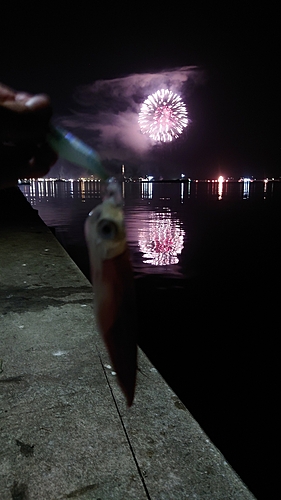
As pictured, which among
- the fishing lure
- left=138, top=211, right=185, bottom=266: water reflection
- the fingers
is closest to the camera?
the fingers

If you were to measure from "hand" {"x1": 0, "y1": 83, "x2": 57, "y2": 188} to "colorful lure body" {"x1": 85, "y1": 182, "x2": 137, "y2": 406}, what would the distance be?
1.08 ft

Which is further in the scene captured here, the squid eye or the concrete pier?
the concrete pier

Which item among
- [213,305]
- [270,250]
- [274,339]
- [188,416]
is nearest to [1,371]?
[188,416]

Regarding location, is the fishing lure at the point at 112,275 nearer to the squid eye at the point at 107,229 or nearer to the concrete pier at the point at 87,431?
the squid eye at the point at 107,229

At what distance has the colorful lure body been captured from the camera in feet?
4.84

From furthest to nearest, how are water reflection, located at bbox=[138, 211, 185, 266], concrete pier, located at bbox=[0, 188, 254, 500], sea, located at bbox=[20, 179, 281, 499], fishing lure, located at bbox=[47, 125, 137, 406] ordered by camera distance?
water reflection, located at bbox=[138, 211, 185, 266], sea, located at bbox=[20, 179, 281, 499], concrete pier, located at bbox=[0, 188, 254, 500], fishing lure, located at bbox=[47, 125, 137, 406]

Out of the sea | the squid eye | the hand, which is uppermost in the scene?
the hand

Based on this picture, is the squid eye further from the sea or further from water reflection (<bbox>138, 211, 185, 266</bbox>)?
water reflection (<bbox>138, 211, 185, 266</bbox>)

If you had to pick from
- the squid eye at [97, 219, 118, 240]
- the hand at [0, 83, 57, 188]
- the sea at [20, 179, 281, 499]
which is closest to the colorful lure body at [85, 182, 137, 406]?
the squid eye at [97, 219, 118, 240]

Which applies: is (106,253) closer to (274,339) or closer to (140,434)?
(140,434)

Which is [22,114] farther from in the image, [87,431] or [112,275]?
[87,431]

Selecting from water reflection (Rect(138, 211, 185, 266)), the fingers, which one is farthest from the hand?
water reflection (Rect(138, 211, 185, 266))

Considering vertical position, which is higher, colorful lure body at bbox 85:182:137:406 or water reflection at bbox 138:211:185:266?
colorful lure body at bbox 85:182:137:406

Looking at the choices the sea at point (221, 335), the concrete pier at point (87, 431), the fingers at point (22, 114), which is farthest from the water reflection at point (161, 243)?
the fingers at point (22, 114)
